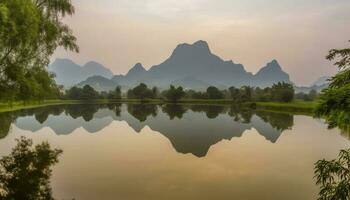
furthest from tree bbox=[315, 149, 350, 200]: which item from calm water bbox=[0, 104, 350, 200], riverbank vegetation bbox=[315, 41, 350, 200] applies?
calm water bbox=[0, 104, 350, 200]

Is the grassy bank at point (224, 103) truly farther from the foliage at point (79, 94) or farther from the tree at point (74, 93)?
the tree at point (74, 93)

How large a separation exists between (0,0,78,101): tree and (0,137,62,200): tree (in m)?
4.33

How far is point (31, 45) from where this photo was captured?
22.5 metres

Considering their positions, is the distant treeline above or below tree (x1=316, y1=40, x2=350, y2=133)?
above

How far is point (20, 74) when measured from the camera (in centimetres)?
2041

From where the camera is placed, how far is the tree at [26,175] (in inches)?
588

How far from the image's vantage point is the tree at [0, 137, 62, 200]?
1493 cm

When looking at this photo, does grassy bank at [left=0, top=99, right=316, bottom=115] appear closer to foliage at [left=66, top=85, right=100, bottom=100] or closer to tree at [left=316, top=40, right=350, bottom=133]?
foliage at [left=66, top=85, right=100, bottom=100]

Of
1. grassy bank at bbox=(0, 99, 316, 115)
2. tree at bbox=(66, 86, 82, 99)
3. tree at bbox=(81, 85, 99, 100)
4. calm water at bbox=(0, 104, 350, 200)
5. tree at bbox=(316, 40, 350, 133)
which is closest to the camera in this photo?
tree at bbox=(316, 40, 350, 133)

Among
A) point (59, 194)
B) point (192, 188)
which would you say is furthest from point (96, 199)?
point (192, 188)

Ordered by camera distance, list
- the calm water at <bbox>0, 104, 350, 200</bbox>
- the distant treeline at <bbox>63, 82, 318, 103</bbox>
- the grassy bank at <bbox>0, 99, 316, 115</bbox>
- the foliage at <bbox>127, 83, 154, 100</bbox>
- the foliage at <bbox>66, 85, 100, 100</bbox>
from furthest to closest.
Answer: the foliage at <bbox>127, 83, 154, 100</bbox>
the foliage at <bbox>66, 85, 100, 100</bbox>
the distant treeline at <bbox>63, 82, 318, 103</bbox>
the grassy bank at <bbox>0, 99, 316, 115</bbox>
the calm water at <bbox>0, 104, 350, 200</bbox>

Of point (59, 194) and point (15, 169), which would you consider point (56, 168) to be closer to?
point (15, 169)

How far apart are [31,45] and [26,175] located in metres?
9.65

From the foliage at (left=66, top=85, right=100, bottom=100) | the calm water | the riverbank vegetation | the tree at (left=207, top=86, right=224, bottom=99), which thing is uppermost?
the foliage at (left=66, top=85, right=100, bottom=100)
